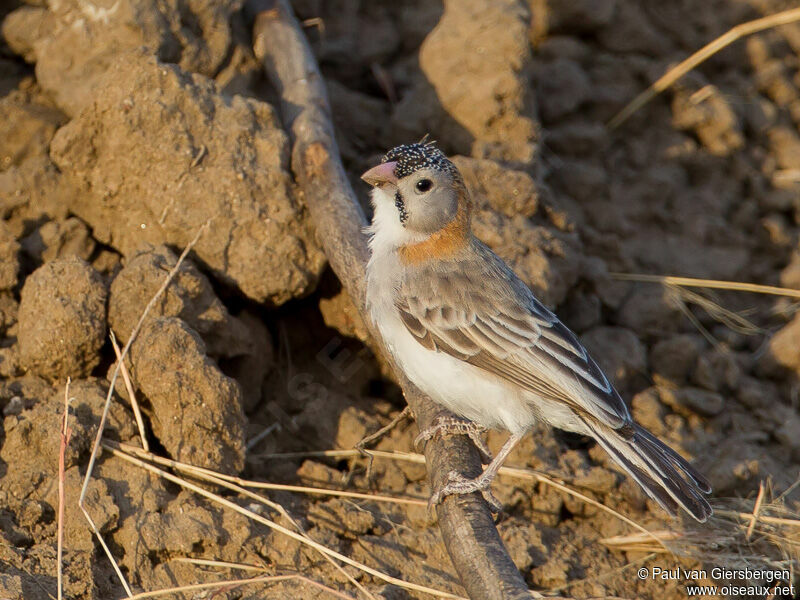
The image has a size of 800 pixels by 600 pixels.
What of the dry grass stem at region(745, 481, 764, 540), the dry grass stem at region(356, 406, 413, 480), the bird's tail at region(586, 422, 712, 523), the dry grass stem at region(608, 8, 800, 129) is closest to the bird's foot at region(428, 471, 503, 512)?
the bird's tail at region(586, 422, 712, 523)

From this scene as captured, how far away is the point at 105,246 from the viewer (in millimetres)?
6188

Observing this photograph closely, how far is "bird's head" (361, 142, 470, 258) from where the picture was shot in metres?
5.26

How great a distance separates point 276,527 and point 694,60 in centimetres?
616

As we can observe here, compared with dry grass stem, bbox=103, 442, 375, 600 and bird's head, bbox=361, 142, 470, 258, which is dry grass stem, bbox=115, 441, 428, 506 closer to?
dry grass stem, bbox=103, 442, 375, 600

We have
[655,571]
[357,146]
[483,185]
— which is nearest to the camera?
[655,571]

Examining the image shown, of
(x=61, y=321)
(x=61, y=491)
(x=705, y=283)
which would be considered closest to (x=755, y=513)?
(x=705, y=283)

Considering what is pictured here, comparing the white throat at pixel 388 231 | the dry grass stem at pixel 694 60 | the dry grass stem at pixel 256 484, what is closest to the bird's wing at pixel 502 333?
the white throat at pixel 388 231

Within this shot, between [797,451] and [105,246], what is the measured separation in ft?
16.7

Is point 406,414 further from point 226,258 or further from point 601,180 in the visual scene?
point 601,180

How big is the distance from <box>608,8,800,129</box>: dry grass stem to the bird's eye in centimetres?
374

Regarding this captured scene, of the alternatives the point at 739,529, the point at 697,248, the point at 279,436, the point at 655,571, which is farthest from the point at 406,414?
the point at 697,248

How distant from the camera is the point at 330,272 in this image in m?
6.48

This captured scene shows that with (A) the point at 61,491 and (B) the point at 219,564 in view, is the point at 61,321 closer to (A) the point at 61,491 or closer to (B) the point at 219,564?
(A) the point at 61,491

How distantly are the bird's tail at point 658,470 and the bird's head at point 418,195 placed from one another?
56.2 inches
